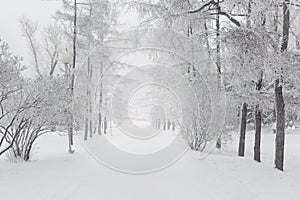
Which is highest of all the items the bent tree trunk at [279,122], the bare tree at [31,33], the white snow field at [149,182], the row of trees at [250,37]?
the bare tree at [31,33]

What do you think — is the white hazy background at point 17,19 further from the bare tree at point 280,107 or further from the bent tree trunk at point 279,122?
the bent tree trunk at point 279,122

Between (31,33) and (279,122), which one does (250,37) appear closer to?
(279,122)

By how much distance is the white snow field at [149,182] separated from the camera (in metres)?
5.63

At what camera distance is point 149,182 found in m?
6.88

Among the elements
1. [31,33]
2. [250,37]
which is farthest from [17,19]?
[250,37]

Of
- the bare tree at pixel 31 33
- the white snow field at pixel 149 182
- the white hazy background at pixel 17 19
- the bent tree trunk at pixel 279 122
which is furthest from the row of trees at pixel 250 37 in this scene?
the bare tree at pixel 31 33

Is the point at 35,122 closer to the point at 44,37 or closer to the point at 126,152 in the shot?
the point at 126,152

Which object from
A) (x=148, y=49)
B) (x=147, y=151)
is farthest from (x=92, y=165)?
(x=148, y=49)

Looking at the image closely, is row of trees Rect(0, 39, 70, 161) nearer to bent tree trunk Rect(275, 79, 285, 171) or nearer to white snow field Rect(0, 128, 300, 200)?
white snow field Rect(0, 128, 300, 200)

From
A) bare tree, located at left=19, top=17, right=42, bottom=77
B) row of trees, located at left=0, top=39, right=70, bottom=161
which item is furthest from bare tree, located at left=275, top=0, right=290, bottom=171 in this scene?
bare tree, located at left=19, top=17, right=42, bottom=77

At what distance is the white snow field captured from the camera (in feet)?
18.5

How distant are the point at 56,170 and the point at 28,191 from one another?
2.28 metres

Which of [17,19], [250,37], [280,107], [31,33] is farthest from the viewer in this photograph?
[31,33]

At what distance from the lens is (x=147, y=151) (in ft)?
36.9
